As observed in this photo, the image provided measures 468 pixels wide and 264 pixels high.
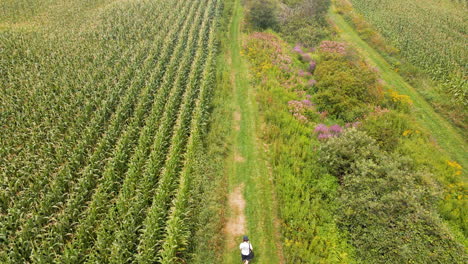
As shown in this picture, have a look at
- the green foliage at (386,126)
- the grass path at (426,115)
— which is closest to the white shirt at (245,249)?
the green foliage at (386,126)

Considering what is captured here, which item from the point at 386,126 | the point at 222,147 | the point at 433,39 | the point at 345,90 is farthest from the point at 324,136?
the point at 433,39

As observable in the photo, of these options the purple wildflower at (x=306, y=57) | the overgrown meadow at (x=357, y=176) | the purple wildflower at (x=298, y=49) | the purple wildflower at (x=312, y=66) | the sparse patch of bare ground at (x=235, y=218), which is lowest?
the sparse patch of bare ground at (x=235, y=218)

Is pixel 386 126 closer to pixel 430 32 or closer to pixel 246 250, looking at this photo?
pixel 246 250

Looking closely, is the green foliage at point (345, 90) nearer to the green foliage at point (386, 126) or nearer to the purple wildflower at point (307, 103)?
the purple wildflower at point (307, 103)

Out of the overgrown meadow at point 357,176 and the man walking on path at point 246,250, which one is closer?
the man walking on path at point 246,250

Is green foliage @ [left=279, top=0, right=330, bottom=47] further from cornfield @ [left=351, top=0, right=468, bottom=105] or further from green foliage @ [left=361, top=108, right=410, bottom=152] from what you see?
green foliage @ [left=361, top=108, right=410, bottom=152]

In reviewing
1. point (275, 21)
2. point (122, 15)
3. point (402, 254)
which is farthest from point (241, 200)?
point (122, 15)

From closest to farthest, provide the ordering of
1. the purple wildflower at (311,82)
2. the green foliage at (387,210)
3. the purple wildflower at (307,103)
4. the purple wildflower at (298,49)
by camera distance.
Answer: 1. the green foliage at (387,210)
2. the purple wildflower at (307,103)
3. the purple wildflower at (311,82)
4. the purple wildflower at (298,49)
